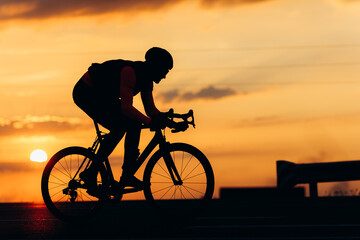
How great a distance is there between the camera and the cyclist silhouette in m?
8.30

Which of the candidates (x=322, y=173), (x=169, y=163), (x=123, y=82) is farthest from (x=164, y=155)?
(x=322, y=173)

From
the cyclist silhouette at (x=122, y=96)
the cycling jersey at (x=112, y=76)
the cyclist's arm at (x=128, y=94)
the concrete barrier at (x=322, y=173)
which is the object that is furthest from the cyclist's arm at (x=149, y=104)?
the concrete barrier at (x=322, y=173)

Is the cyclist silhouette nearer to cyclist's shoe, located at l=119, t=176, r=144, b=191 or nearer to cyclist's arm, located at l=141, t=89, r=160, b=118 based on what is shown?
cyclist's shoe, located at l=119, t=176, r=144, b=191

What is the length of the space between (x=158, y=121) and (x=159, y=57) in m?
0.69

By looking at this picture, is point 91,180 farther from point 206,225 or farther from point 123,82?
point 206,225

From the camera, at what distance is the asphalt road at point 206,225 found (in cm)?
710

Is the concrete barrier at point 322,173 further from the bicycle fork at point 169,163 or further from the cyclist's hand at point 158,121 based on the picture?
the cyclist's hand at point 158,121

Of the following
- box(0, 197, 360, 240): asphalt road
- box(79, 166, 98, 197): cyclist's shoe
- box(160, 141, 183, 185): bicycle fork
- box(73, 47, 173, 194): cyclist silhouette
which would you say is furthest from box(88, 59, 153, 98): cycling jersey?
box(0, 197, 360, 240): asphalt road

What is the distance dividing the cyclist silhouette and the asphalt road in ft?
2.22

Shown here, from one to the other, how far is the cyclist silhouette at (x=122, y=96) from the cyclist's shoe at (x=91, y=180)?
28 centimetres

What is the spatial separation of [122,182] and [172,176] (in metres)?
0.55

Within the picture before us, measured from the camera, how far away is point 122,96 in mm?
8258

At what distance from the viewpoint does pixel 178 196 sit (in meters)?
8.45

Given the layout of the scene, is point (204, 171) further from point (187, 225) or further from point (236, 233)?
point (236, 233)
